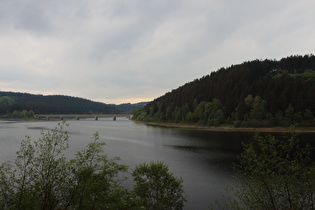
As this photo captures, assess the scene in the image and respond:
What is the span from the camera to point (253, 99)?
A: 11281 centimetres

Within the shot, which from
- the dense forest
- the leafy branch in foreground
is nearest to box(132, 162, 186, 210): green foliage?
the leafy branch in foreground

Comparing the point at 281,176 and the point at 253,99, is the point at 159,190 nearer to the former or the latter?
the point at 281,176

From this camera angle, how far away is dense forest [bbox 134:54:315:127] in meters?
96.7

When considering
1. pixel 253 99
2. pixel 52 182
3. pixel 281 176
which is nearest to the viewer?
pixel 52 182

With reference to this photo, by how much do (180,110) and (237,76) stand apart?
5004cm

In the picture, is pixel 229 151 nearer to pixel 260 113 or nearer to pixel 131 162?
pixel 131 162

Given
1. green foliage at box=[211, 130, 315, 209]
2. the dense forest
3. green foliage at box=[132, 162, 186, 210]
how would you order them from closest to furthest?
green foliage at box=[211, 130, 315, 209], green foliage at box=[132, 162, 186, 210], the dense forest

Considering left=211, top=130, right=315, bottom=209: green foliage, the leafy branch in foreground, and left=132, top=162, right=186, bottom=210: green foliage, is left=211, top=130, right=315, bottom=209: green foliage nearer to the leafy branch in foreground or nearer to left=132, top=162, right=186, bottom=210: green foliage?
left=132, top=162, right=186, bottom=210: green foliage

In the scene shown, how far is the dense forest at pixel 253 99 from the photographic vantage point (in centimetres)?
9673

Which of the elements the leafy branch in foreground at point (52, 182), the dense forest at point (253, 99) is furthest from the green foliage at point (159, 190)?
the dense forest at point (253, 99)

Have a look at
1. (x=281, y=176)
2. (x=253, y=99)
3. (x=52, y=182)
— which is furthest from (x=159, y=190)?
(x=253, y=99)

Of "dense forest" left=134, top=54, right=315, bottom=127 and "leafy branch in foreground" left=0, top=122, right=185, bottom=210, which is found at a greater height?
"dense forest" left=134, top=54, right=315, bottom=127

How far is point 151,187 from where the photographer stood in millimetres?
19234

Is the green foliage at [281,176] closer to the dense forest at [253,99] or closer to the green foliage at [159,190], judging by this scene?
the green foliage at [159,190]
